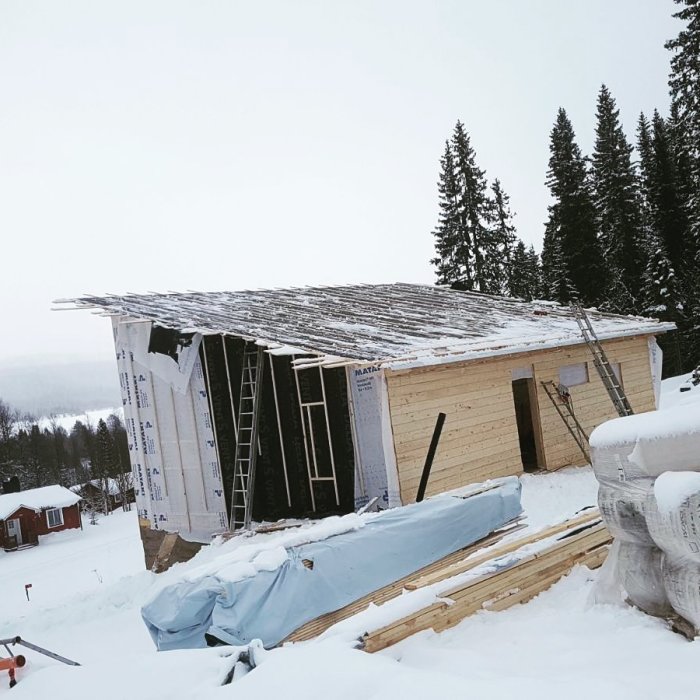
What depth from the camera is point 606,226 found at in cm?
3844

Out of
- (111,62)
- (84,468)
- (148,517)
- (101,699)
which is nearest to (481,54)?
(111,62)

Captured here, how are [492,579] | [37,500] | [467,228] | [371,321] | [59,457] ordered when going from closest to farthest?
1. [492,579]
2. [371,321]
3. [467,228]
4. [37,500]
5. [59,457]

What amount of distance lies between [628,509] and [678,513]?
0.73 meters

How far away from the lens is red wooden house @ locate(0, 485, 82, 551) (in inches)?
1654

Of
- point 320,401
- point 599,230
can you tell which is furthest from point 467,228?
point 320,401

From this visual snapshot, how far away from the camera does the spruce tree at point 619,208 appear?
123ft

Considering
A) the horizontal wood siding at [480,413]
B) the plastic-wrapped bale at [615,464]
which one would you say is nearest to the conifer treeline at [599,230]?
the horizontal wood siding at [480,413]

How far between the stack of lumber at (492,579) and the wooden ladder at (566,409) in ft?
23.0

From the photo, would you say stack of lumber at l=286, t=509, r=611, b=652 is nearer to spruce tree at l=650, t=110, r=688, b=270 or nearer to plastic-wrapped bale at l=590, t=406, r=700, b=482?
plastic-wrapped bale at l=590, t=406, r=700, b=482

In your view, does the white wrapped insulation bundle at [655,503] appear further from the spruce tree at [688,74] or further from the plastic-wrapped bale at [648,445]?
the spruce tree at [688,74]

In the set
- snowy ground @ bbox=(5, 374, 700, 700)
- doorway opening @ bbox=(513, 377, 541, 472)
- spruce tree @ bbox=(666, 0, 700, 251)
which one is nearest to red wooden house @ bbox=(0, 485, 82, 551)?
doorway opening @ bbox=(513, 377, 541, 472)

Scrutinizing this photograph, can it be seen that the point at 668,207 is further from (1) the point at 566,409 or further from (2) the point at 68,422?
(2) the point at 68,422

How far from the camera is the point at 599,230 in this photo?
3803 cm

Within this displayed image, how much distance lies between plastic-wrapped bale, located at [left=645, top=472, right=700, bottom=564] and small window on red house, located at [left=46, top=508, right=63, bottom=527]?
48035 millimetres
